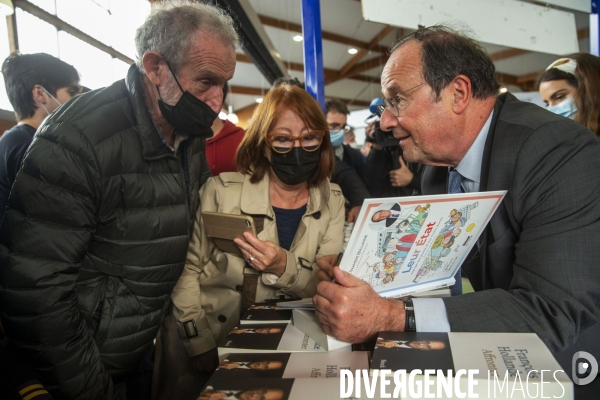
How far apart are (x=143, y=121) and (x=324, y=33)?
28.8 feet

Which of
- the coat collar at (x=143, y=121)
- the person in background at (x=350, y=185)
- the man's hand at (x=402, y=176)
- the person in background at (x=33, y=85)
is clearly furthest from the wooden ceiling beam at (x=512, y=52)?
the coat collar at (x=143, y=121)

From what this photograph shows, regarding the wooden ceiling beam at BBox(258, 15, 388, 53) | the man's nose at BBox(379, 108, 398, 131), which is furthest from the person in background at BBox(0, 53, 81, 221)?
the wooden ceiling beam at BBox(258, 15, 388, 53)

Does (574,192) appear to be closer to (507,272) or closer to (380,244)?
(507,272)

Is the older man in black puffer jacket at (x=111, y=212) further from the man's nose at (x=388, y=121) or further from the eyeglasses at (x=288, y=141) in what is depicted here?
the man's nose at (x=388, y=121)

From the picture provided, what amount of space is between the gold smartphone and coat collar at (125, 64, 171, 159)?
0.28m

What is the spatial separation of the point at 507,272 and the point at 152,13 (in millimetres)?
1457

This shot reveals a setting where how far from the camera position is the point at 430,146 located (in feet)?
4.32

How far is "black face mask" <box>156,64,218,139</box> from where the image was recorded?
51.6 inches

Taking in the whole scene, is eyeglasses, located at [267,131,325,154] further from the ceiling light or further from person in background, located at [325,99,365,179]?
the ceiling light

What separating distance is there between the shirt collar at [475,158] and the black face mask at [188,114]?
35.8 inches

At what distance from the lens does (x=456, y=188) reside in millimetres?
1434

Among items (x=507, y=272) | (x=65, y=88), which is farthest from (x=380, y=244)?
(x=65, y=88)

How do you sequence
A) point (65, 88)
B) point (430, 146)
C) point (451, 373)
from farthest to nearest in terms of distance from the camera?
point (65, 88), point (430, 146), point (451, 373)

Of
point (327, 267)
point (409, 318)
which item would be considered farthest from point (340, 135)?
point (409, 318)
